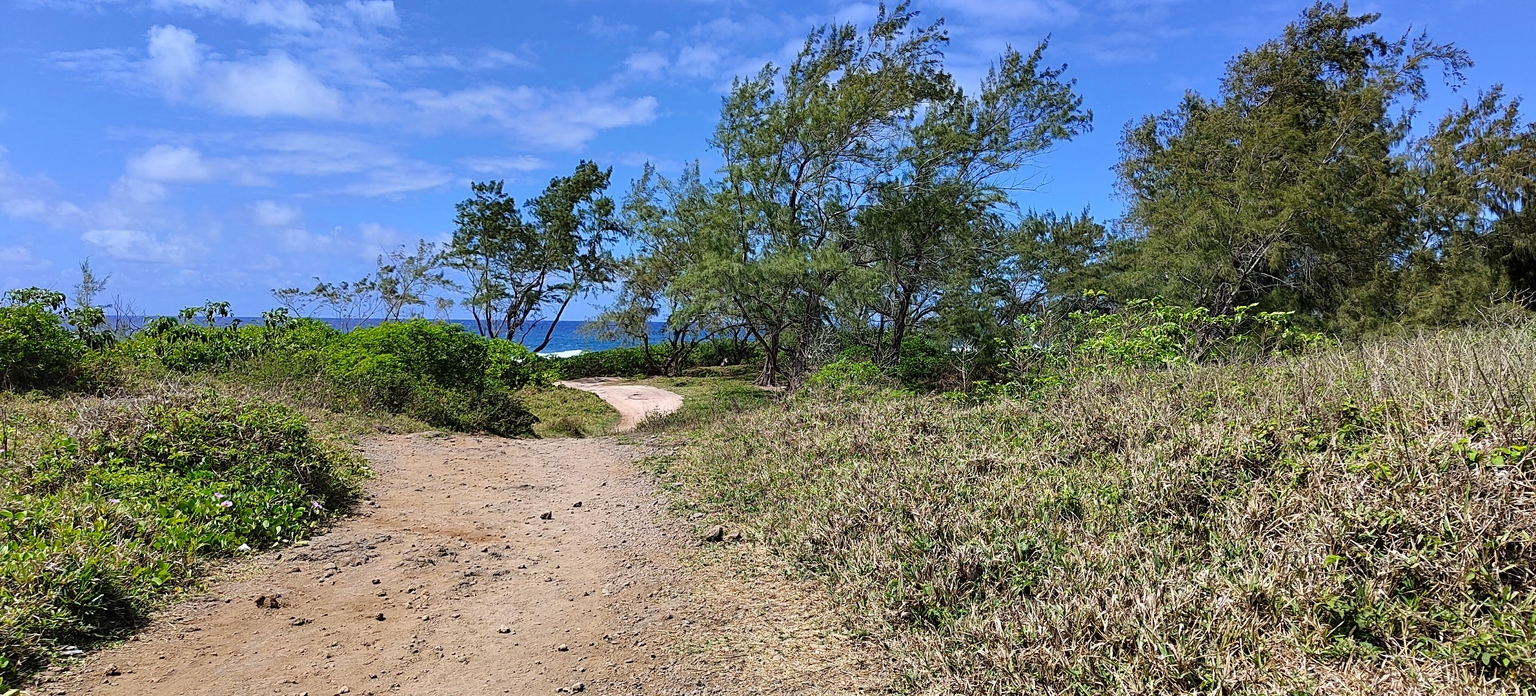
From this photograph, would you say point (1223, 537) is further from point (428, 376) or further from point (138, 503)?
point (428, 376)

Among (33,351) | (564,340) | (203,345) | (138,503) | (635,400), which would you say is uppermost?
(564,340)

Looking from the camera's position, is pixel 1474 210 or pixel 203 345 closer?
pixel 203 345

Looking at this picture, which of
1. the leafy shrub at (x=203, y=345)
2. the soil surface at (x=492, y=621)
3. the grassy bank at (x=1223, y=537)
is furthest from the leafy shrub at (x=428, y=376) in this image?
the grassy bank at (x=1223, y=537)

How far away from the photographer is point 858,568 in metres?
3.77

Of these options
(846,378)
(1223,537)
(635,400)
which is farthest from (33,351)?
(635,400)

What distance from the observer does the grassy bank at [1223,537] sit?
2.33 metres

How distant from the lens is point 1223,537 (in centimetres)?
298

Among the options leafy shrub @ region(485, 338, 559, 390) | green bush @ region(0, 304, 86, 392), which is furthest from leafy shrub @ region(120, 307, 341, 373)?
leafy shrub @ region(485, 338, 559, 390)

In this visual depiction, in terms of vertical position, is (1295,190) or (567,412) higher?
(1295,190)

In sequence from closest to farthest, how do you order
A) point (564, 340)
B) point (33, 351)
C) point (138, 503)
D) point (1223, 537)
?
point (1223, 537) < point (138, 503) < point (33, 351) < point (564, 340)

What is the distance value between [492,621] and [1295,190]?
18315 millimetres

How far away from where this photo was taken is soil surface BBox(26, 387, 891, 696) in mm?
3068

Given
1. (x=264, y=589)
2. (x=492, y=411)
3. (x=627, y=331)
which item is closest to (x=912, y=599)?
(x=264, y=589)

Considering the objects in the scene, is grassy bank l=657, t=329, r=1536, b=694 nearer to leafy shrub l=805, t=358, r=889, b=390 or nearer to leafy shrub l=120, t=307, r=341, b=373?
leafy shrub l=805, t=358, r=889, b=390
